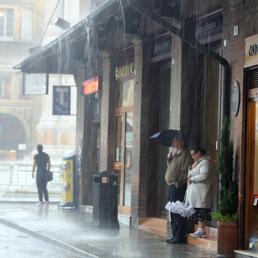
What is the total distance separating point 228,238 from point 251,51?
289cm

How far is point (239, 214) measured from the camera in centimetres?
1195

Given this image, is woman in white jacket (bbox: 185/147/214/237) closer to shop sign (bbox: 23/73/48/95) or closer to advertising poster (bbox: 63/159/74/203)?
advertising poster (bbox: 63/159/74/203)

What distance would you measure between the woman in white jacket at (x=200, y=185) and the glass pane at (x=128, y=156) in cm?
513

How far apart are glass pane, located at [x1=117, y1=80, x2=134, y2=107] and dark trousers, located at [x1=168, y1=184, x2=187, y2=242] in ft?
15.9

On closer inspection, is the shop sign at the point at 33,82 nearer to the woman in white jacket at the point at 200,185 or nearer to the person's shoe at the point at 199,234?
the woman in white jacket at the point at 200,185

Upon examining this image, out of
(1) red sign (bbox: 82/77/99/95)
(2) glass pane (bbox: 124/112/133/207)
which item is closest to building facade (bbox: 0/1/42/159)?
(1) red sign (bbox: 82/77/99/95)

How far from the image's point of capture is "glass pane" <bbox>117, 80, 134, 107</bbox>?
18.3m

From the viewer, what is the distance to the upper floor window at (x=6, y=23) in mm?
66750

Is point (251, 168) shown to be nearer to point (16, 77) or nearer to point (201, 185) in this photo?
point (201, 185)

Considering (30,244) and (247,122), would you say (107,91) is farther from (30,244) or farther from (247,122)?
(247,122)

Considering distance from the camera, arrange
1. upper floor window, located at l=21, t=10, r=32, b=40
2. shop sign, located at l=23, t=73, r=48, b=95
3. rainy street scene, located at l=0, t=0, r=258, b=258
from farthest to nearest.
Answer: upper floor window, located at l=21, t=10, r=32, b=40 → shop sign, located at l=23, t=73, r=48, b=95 → rainy street scene, located at l=0, t=0, r=258, b=258

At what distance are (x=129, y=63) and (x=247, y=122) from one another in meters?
6.66

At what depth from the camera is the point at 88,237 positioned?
1422 cm

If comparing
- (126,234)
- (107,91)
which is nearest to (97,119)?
(107,91)
